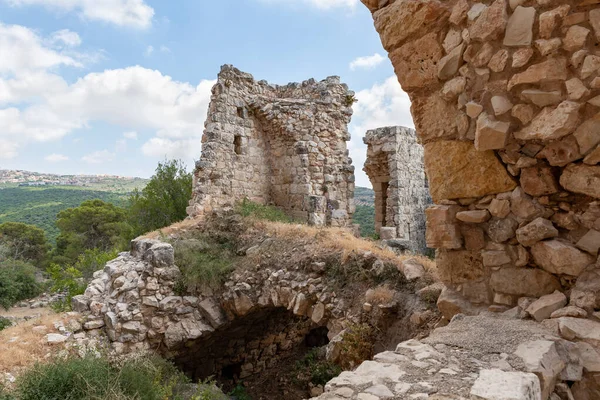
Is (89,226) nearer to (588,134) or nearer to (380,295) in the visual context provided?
(380,295)

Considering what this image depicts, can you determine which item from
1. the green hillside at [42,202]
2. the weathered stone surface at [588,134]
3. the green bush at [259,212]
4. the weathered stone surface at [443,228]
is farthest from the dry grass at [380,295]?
the green hillside at [42,202]

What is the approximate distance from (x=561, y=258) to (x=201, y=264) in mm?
5886

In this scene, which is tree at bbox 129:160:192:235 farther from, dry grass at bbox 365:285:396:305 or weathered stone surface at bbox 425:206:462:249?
weathered stone surface at bbox 425:206:462:249

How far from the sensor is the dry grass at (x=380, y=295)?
5.17 m

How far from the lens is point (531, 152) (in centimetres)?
251

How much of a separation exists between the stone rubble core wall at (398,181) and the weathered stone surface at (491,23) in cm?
1021

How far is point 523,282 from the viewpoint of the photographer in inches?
103

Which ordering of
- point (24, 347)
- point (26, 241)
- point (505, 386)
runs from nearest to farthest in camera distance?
point (505, 386) → point (24, 347) → point (26, 241)

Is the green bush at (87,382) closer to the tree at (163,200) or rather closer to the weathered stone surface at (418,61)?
the weathered stone surface at (418,61)

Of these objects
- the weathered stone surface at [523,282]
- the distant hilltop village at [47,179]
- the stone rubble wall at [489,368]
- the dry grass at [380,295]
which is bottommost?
the dry grass at [380,295]

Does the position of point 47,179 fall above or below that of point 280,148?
above

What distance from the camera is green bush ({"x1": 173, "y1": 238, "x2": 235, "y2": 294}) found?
280 inches

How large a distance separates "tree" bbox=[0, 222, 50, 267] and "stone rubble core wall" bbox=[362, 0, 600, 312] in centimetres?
2948

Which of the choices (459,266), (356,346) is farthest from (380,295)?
(459,266)
